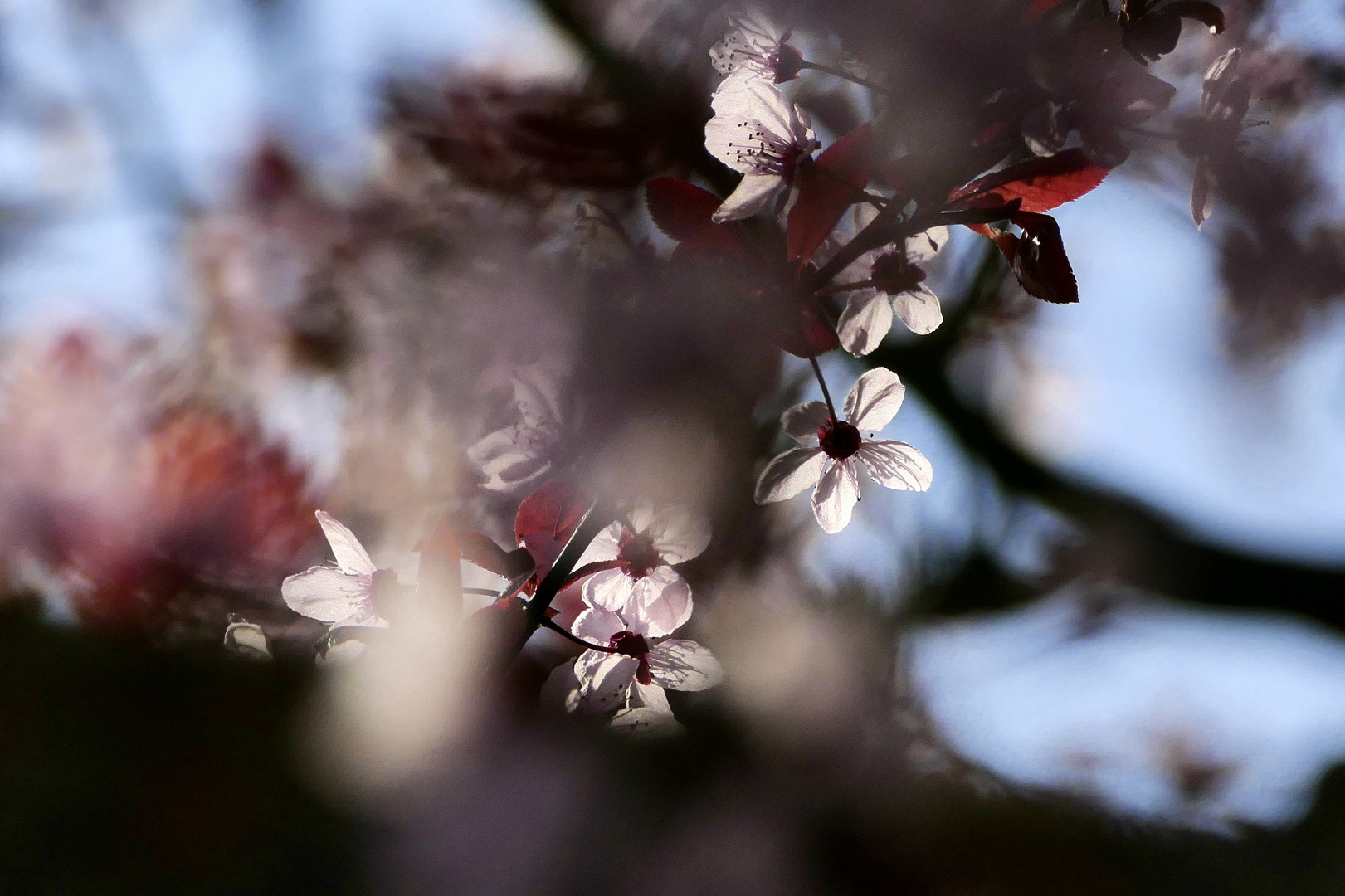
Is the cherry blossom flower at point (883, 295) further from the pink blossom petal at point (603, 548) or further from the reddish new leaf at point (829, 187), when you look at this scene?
the pink blossom petal at point (603, 548)

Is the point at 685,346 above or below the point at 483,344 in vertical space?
above

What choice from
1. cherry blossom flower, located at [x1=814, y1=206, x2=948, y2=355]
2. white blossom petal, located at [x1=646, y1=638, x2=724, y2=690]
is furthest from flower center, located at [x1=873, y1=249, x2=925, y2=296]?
white blossom petal, located at [x1=646, y1=638, x2=724, y2=690]

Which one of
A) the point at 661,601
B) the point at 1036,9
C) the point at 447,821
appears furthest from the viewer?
the point at 447,821

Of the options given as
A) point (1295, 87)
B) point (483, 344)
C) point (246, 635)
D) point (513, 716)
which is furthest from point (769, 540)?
point (1295, 87)

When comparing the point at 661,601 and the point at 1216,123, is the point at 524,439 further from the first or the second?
the point at 1216,123

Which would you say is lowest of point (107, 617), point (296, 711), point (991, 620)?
point (991, 620)

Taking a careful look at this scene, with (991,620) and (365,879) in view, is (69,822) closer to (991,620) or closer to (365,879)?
(365,879)

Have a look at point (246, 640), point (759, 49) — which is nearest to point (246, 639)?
point (246, 640)
